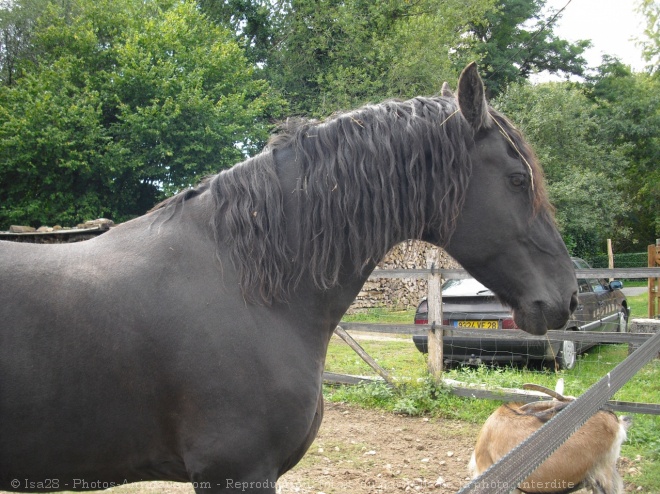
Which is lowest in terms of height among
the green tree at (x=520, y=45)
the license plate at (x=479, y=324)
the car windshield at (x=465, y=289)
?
the license plate at (x=479, y=324)

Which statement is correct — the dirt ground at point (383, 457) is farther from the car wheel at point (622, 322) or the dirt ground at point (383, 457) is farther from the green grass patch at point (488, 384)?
the car wheel at point (622, 322)

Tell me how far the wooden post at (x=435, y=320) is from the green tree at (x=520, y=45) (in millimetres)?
22964

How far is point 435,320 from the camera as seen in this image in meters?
6.07

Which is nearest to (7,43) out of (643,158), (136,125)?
(136,125)

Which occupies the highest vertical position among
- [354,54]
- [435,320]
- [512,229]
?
[354,54]

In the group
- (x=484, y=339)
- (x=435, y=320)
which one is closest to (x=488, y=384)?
(x=484, y=339)

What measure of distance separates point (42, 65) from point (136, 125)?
4.22m

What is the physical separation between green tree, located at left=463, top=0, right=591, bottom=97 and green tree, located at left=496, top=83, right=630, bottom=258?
457cm

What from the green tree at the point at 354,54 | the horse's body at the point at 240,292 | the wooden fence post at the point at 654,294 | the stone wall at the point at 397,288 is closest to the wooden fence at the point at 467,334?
the horse's body at the point at 240,292

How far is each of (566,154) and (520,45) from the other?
9.65m

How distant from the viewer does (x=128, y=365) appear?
5.23ft

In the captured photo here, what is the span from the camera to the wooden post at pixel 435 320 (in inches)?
236

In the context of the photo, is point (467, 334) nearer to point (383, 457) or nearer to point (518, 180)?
point (383, 457)

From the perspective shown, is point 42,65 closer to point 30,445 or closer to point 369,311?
point 369,311
